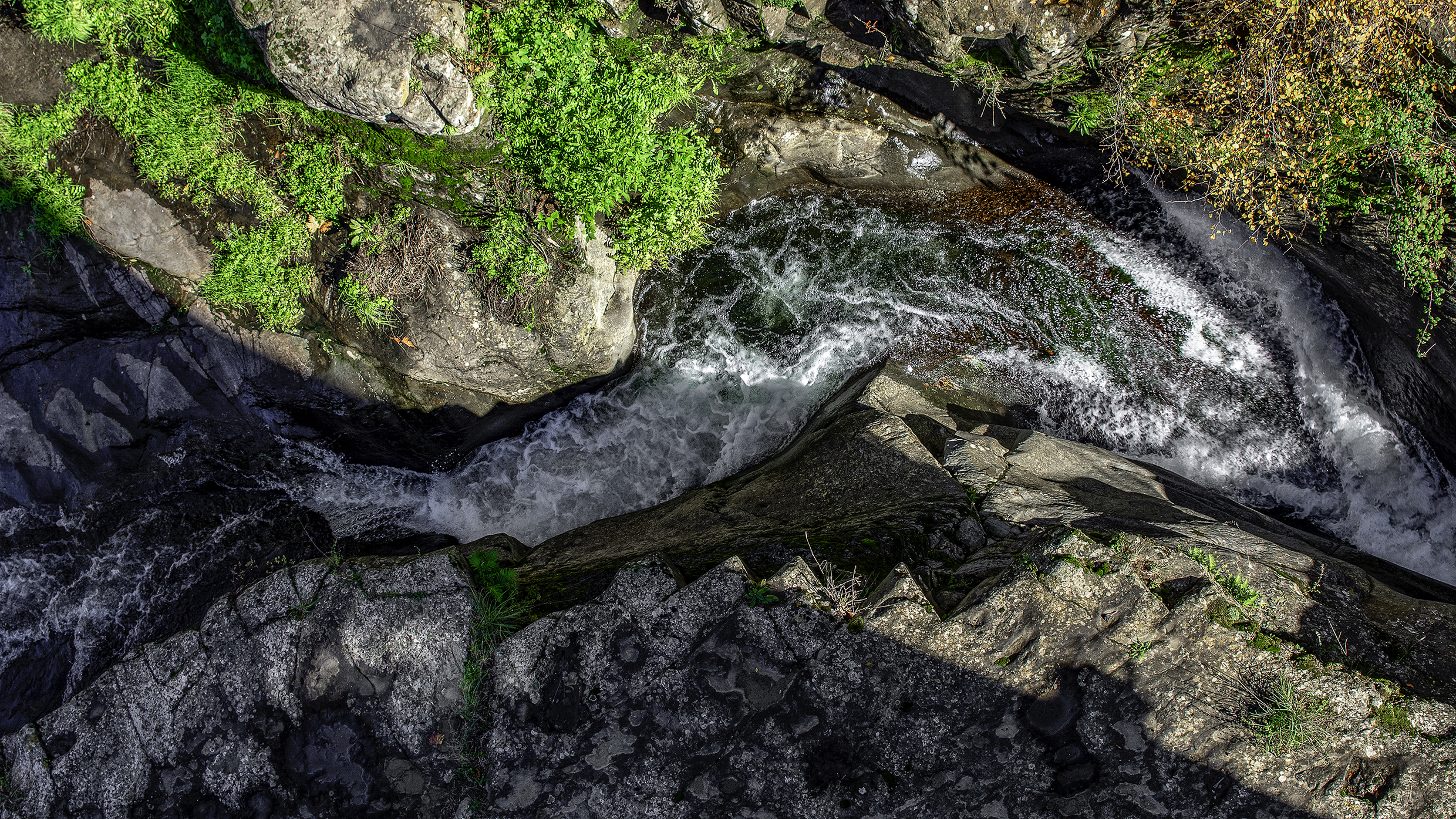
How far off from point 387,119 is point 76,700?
5.30 meters

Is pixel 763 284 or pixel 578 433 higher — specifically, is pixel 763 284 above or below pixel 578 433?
above

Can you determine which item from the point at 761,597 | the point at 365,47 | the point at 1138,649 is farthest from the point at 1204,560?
the point at 365,47

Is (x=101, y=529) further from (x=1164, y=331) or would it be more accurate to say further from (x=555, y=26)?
(x=1164, y=331)

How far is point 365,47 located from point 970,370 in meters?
7.16

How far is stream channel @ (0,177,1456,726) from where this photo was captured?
7363 millimetres

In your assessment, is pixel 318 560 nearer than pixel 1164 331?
Yes

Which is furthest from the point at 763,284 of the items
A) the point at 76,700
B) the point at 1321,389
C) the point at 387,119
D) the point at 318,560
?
the point at 76,700

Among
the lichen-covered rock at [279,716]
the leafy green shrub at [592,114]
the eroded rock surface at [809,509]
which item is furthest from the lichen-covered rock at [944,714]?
the leafy green shrub at [592,114]

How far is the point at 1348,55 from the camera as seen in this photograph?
5258mm

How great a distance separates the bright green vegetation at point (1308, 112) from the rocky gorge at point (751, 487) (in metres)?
0.61

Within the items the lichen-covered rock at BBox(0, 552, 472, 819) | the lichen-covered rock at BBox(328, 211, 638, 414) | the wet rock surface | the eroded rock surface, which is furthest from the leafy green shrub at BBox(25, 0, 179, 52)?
the wet rock surface

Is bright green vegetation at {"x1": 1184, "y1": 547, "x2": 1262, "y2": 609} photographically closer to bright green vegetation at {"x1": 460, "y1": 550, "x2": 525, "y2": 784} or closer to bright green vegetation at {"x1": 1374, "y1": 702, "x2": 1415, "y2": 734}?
bright green vegetation at {"x1": 1374, "y1": 702, "x2": 1415, "y2": 734}

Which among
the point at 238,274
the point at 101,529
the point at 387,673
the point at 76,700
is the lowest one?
the point at 101,529

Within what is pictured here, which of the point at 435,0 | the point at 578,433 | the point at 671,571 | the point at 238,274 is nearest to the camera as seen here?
the point at 671,571
